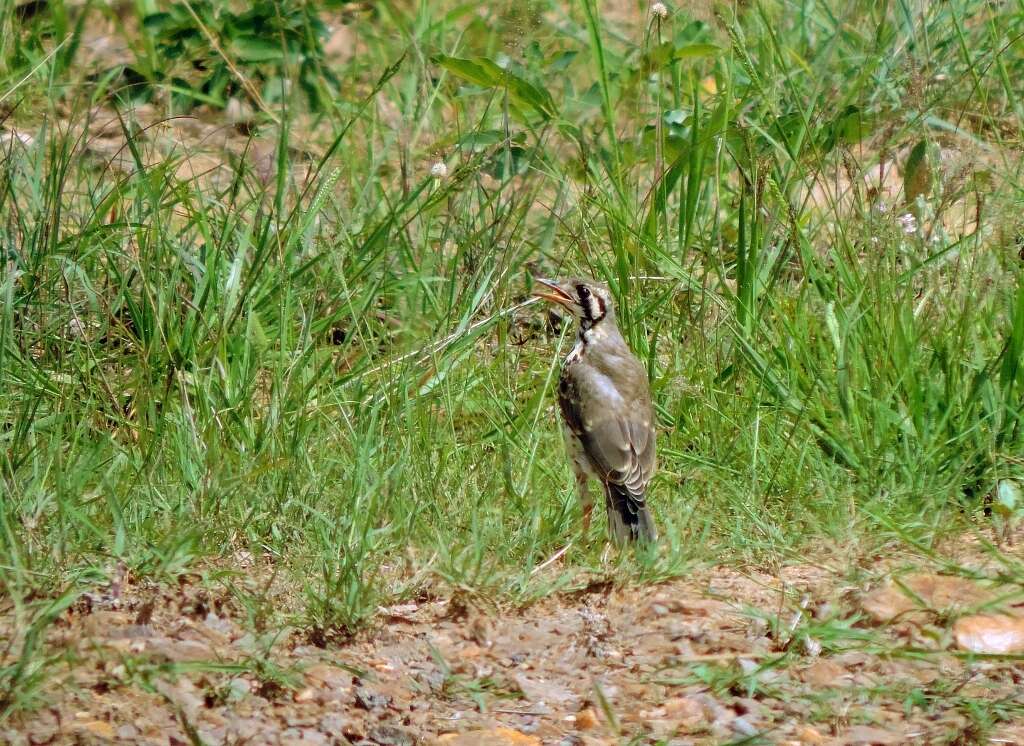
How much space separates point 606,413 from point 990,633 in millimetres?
1525

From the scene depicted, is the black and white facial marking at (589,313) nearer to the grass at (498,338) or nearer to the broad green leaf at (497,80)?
the grass at (498,338)

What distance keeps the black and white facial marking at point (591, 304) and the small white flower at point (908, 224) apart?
47.0 inches

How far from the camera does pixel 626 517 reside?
198 inches

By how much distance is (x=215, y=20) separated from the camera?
8.17 m

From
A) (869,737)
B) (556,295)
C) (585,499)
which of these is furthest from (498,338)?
(869,737)

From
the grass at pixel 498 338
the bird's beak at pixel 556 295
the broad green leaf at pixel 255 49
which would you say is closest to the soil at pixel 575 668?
the grass at pixel 498 338

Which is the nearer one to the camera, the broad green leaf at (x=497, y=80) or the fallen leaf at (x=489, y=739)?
the fallen leaf at (x=489, y=739)

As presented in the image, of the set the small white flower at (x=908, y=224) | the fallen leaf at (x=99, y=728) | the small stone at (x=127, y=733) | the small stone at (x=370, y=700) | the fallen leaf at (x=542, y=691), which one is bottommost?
the fallen leaf at (x=542, y=691)

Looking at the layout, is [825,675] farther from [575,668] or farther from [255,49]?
[255,49]

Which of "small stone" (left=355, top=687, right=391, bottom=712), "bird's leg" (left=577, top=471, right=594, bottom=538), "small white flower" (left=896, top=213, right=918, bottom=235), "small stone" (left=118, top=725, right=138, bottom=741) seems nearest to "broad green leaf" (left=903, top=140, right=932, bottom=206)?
"small white flower" (left=896, top=213, right=918, bottom=235)

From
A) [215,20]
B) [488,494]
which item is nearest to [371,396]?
[488,494]

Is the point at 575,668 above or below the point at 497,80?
below

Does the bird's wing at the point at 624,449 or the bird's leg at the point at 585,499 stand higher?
the bird's wing at the point at 624,449

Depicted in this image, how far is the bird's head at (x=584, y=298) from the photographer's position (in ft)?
19.1
